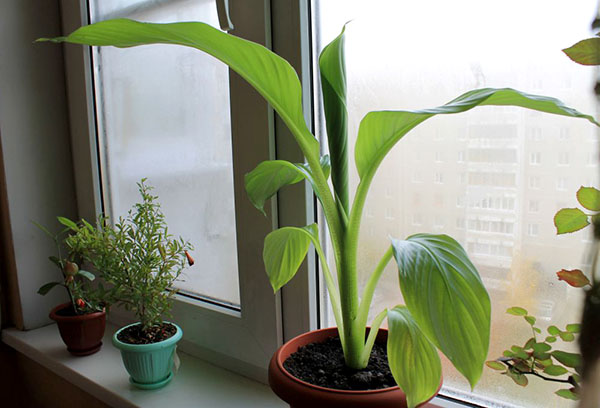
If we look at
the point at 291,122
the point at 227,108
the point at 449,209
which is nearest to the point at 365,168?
the point at 291,122

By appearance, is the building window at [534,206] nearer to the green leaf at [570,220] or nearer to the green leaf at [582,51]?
the green leaf at [570,220]

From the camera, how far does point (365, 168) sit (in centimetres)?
57

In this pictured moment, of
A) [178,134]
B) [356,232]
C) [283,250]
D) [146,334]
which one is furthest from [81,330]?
[356,232]

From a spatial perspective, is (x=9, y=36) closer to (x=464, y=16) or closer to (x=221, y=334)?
(x=221, y=334)

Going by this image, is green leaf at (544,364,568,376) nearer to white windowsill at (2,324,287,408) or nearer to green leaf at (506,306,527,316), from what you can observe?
green leaf at (506,306,527,316)

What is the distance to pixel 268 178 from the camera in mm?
610

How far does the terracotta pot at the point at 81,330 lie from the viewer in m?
1.11

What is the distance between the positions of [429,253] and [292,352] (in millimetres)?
334

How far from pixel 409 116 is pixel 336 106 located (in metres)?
0.12

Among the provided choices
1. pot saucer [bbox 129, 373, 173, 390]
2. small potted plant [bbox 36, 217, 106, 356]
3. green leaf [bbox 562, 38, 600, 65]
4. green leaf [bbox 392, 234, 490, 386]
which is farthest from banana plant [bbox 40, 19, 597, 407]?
small potted plant [bbox 36, 217, 106, 356]

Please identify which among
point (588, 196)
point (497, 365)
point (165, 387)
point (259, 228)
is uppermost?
point (588, 196)

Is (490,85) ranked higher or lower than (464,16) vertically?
lower

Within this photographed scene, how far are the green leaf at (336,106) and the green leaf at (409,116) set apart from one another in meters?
0.03

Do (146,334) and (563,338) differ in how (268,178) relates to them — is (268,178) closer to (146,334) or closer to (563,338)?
(563,338)
